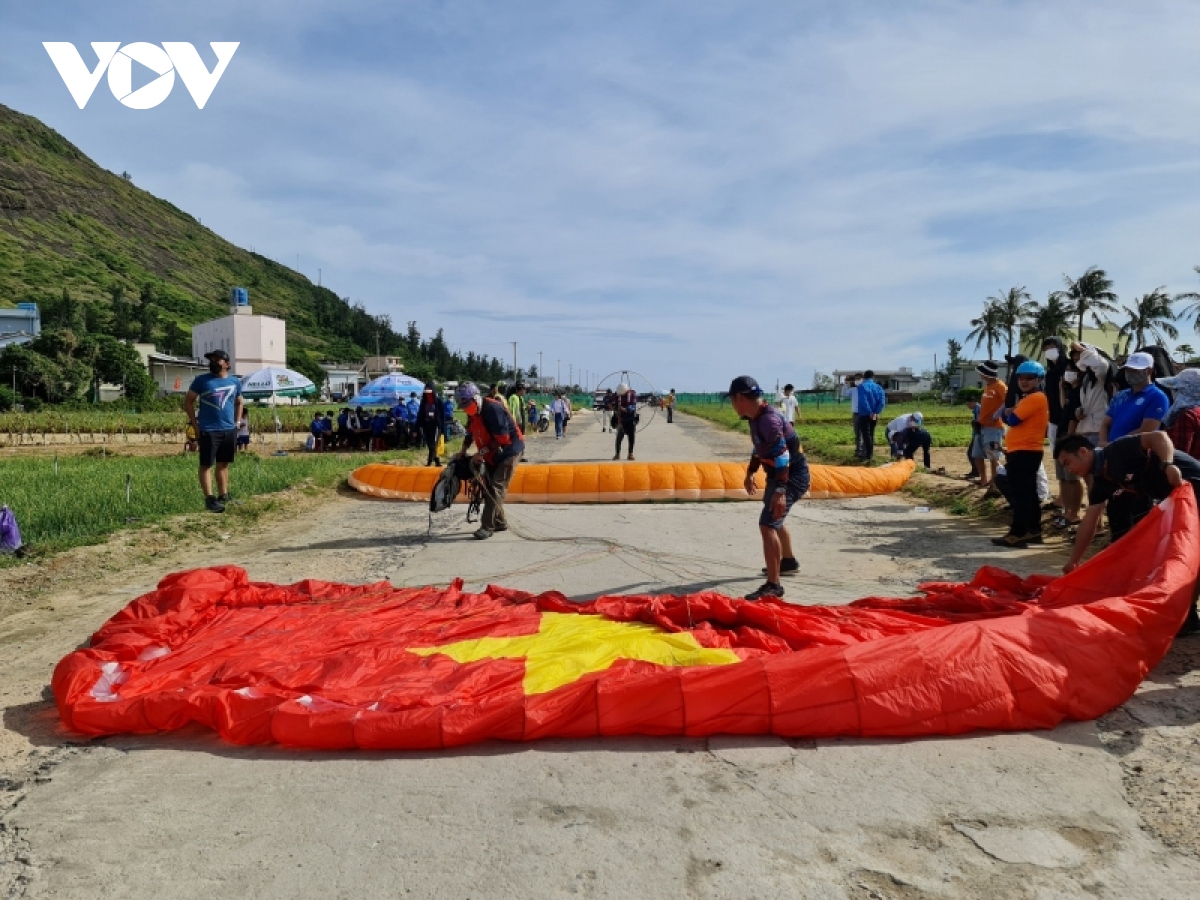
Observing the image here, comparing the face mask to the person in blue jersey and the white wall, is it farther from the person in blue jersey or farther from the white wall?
the white wall

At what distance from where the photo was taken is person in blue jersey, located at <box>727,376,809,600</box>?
20.4ft

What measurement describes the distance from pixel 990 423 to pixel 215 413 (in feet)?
31.9

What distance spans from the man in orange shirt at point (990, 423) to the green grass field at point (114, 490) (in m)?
9.41

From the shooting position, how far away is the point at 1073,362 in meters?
8.65

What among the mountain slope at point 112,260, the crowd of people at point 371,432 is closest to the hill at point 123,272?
the mountain slope at point 112,260

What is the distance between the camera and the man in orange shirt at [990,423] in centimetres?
1076

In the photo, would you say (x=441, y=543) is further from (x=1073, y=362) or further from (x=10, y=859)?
(x=1073, y=362)

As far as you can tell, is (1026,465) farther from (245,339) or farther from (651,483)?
(245,339)

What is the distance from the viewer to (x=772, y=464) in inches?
248

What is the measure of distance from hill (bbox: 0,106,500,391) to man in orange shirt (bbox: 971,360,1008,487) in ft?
254

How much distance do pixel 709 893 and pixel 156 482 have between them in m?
12.0

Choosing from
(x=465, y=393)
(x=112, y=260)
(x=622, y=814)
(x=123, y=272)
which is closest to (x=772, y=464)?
(x=465, y=393)

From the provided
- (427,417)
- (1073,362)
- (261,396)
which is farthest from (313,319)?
(1073,362)

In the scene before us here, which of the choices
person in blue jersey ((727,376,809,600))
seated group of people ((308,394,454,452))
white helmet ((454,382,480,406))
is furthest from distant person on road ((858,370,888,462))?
seated group of people ((308,394,454,452))
